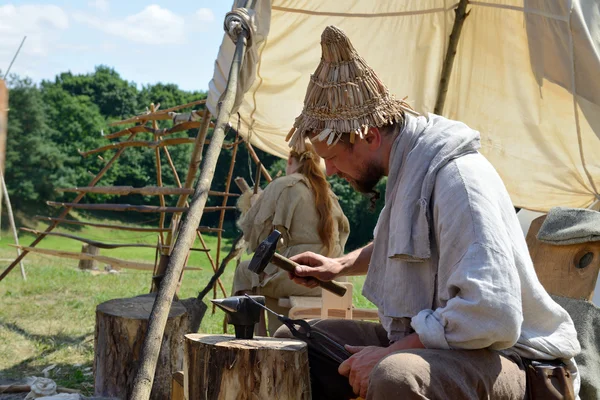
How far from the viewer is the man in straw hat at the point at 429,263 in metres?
2.04

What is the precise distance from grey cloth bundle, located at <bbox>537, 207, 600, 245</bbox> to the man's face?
1.45 metres

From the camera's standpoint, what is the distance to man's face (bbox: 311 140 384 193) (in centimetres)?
249

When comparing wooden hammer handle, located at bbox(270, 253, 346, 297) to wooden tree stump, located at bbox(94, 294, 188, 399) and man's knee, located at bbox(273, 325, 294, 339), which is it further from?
wooden tree stump, located at bbox(94, 294, 188, 399)

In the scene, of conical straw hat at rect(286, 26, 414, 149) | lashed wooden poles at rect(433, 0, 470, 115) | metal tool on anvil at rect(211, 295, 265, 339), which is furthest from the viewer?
lashed wooden poles at rect(433, 0, 470, 115)

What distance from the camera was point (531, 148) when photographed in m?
5.60

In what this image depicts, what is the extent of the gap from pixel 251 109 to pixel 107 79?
4391cm

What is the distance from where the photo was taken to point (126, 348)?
4.45 meters

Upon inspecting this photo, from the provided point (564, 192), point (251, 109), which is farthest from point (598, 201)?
point (251, 109)

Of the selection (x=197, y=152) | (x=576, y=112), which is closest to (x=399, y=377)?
(x=576, y=112)

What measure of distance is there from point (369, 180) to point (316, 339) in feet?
2.07

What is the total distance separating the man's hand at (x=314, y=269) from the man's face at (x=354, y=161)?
434mm

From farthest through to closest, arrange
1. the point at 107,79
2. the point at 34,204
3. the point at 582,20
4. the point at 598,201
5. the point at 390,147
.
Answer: the point at 107,79
the point at 34,204
the point at 598,201
the point at 582,20
the point at 390,147

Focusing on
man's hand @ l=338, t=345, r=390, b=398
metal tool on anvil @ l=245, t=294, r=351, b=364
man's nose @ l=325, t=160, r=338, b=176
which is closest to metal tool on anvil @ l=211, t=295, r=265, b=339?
metal tool on anvil @ l=245, t=294, r=351, b=364

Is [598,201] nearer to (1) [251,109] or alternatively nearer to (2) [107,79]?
→ (1) [251,109]
